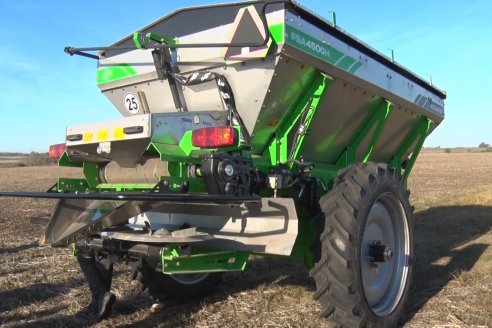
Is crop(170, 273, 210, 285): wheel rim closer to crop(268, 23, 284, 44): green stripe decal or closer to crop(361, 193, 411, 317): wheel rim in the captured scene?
crop(361, 193, 411, 317): wheel rim

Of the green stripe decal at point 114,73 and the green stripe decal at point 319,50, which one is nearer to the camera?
the green stripe decal at point 319,50

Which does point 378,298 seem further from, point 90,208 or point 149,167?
point 90,208

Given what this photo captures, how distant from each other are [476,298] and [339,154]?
1967mm

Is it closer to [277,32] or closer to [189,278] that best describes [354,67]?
[277,32]

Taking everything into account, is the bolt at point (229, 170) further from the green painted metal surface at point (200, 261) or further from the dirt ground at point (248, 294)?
the dirt ground at point (248, 294)

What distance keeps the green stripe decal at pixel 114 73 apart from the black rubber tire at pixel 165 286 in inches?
75.8

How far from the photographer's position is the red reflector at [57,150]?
166 inches

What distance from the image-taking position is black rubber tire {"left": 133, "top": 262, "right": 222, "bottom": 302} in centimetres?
470

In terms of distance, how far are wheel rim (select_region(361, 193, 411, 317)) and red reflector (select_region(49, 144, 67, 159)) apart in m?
2.63

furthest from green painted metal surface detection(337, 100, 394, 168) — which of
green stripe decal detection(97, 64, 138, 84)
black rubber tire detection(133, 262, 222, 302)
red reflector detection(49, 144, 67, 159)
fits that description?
red reflector detection(49, 144, 67, 159)

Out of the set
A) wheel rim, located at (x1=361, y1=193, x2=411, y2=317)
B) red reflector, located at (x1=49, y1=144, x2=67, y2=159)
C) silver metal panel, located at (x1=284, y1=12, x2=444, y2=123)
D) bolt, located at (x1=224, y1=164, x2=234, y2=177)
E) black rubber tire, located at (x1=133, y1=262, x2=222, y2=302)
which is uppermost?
silver metal panel, located at (x1=284, y1=12, x2=444, y2=123)

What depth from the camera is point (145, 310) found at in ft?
15.5

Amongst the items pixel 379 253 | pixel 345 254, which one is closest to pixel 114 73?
pixel 345 254

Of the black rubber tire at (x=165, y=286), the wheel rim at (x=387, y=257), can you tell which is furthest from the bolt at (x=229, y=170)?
the black rubber tire at (x=165, y=286)
